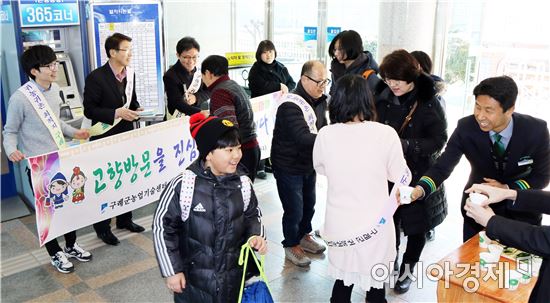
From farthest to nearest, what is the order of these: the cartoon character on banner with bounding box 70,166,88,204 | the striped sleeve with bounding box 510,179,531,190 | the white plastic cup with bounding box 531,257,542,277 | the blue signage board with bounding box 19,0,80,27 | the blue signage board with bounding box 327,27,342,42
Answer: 1. the blue signage board with bounding box 327,27,342,42
2. the blue signage board with bounding box 19,0,80,27
3. the cartoon character on banner with bounding box 70,166,88,204
4. the striped sleeve with bounding box 510,179,531,190
5. the white plastic cup with bounding box 531,257,542,277

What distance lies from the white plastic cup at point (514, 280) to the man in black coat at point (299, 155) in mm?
1460

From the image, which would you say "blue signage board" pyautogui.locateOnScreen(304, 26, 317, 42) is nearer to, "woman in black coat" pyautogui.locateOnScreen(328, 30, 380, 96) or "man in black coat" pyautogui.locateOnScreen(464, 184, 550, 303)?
"woman in black coat" pyautogui.locateOnScreen(328, 30, 380, 96)

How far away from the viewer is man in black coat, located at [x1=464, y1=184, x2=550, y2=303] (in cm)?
191

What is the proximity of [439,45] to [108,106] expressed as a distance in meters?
4.38

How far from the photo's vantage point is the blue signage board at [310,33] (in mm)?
7699

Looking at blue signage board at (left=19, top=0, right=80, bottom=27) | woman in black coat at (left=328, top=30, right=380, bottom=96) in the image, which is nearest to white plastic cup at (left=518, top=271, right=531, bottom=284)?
woman in black coat at (left=328, top=30, right=380, bottom=96)

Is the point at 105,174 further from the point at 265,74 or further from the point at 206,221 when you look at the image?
the point at 265,74

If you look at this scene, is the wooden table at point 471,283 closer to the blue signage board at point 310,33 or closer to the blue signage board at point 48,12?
the blue signage board at point 48,12

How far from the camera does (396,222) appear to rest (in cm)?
336

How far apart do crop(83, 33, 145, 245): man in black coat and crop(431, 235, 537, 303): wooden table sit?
281cm

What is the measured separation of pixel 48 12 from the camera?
15.6 ft

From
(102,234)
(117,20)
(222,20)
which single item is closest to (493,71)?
(222,20)

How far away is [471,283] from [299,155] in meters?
1.69

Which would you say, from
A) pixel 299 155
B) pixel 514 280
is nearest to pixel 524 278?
pixel 514 280
